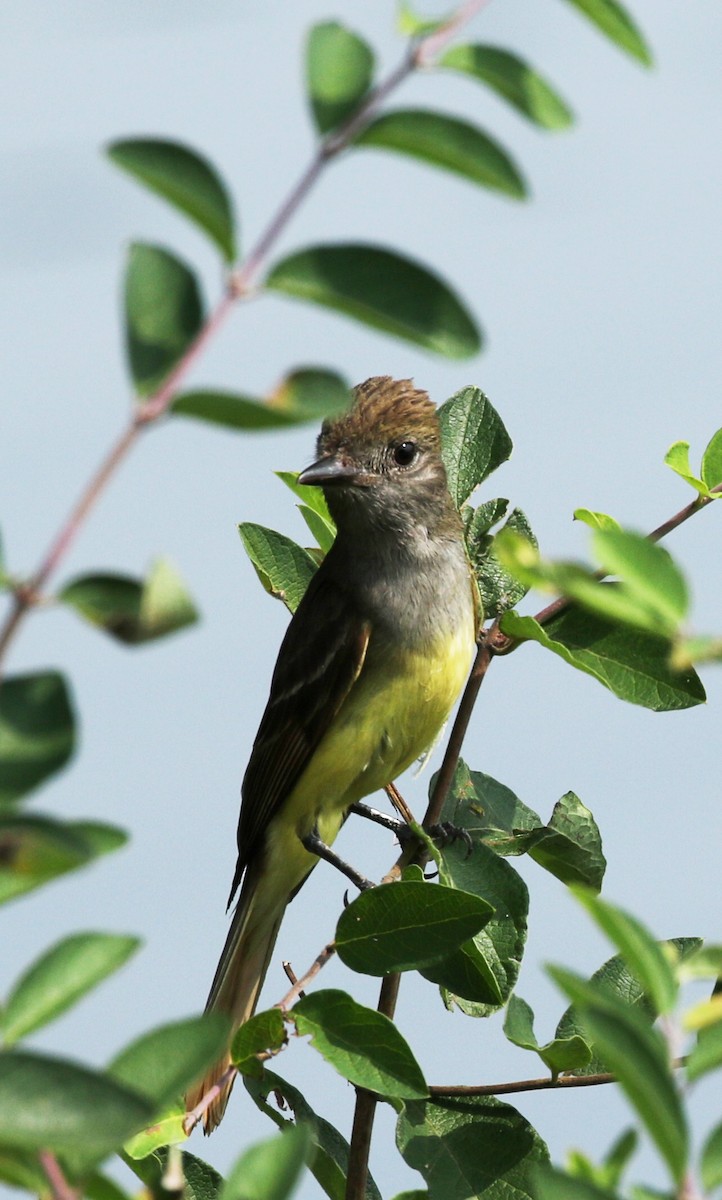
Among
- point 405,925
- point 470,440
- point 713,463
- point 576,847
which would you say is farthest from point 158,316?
point 470,440

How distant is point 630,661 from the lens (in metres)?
3.45

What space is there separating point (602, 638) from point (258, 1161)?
2000 mm

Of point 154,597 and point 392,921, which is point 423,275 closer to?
point 154,597

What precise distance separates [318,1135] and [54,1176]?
78.4 inches

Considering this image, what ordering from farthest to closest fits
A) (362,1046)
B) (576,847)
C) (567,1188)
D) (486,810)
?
(486,810), (576,847), (362,1046), (567,1188)

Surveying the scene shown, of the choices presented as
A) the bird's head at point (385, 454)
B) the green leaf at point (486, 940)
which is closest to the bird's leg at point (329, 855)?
the bird's head at point (385, 454)

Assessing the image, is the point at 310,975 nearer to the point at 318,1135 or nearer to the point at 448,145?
the point at 318,1135

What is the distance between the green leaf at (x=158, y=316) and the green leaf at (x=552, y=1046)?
6.66 ft

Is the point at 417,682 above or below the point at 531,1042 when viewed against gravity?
above

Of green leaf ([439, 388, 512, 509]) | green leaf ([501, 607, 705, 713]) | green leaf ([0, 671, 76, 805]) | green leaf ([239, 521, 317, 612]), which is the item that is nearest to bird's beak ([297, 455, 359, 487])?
green leaf ([239, 521, 317, 612])

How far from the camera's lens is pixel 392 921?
2898 mm

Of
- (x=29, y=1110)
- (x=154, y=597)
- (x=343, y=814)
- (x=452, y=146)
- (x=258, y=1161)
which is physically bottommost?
(x=258, y=1161)

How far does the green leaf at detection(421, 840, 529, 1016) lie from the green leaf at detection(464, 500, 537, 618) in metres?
0.62

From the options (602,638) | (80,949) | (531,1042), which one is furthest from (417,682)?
(80,949)
